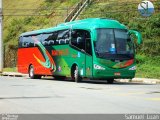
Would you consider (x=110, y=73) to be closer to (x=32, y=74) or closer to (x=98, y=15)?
(x=32, y=74)

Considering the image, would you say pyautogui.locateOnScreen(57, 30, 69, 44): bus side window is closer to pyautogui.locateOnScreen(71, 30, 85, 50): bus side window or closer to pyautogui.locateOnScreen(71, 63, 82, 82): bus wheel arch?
pyautogui.locateOnScreen(71, 30, 85, 50): bus side window

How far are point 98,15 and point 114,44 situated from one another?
2125cm

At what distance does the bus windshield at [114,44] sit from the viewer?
1092 inches

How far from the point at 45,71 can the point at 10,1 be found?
38.7 metres

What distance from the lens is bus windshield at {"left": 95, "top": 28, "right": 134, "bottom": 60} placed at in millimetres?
27737

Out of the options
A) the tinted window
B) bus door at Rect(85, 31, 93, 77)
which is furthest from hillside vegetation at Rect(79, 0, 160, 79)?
bus door at Rect(85, 31, 93, 77)

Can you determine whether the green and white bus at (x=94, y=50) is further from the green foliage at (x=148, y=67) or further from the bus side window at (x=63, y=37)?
the green foliage at (x=148, y=67)

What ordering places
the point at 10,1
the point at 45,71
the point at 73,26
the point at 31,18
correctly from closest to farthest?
the point at 73,26, the point at 45,71, the point at 31,18, the point at 10,1

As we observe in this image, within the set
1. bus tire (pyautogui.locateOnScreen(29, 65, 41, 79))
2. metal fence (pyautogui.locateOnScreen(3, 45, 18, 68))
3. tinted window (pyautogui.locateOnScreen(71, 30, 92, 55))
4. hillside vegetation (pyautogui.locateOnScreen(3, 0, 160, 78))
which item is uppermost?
hillside vegetation (pyautogui.locateOnScreen(3, 0, 160, 78))

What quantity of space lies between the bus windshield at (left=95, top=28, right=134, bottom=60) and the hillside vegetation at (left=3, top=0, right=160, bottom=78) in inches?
223

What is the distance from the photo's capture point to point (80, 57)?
29391 millimetres

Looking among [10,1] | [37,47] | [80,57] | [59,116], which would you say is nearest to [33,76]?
[37,47]

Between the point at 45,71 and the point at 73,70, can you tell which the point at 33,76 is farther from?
the point at 73,70

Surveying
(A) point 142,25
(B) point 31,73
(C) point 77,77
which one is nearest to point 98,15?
(A) point 142,25
